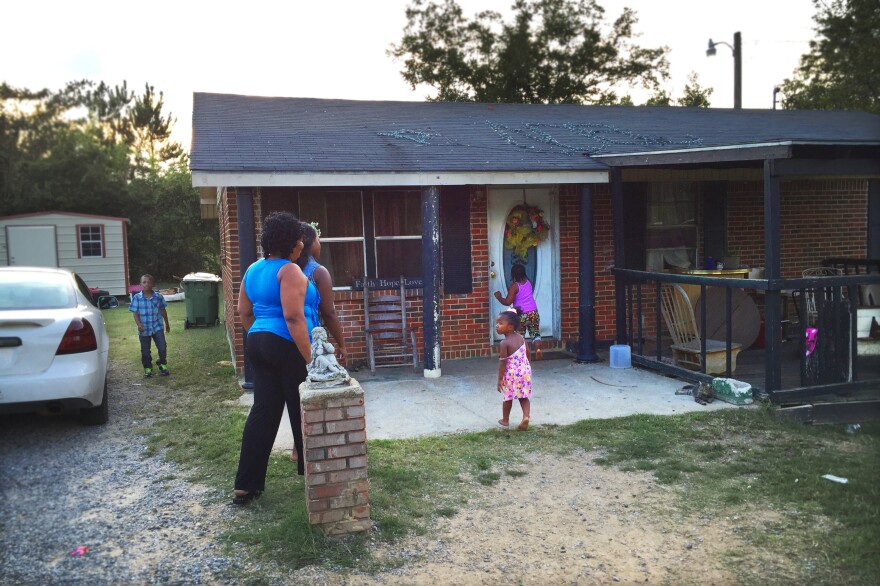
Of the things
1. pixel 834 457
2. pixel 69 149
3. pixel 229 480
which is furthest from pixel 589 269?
pixel 69 149

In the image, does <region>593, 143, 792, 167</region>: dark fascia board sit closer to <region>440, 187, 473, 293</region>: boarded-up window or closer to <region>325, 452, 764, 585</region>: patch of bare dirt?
<region>440, 187, 473, 293</region>: boarded-up window

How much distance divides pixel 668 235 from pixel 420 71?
937 inches

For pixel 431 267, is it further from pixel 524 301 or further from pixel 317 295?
pixel 317 295

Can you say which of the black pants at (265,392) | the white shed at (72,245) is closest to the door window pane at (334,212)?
the black pants at (265,392)

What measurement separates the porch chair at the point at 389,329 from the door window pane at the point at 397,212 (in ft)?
2.09

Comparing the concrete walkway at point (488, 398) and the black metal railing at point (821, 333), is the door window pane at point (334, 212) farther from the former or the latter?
the black metal railing at point (821, 333)

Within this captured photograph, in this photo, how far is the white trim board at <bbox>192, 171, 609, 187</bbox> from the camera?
288 inches

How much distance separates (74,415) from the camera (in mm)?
6988

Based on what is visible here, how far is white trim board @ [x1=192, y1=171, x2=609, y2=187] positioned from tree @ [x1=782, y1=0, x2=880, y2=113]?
21902 millimetres

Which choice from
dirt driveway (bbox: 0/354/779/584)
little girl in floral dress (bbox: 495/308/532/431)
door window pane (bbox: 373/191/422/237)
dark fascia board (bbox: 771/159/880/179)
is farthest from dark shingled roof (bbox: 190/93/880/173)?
dirt driveway (bbox: 0/354/779/584)

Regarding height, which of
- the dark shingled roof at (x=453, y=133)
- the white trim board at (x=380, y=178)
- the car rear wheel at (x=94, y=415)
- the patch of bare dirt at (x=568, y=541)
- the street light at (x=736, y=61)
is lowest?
the patch of bare dirt at (x=568, y=541)

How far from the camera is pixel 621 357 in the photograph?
28.4ft

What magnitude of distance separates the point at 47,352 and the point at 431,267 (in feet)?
12.8

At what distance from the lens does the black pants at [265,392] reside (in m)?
4.48
